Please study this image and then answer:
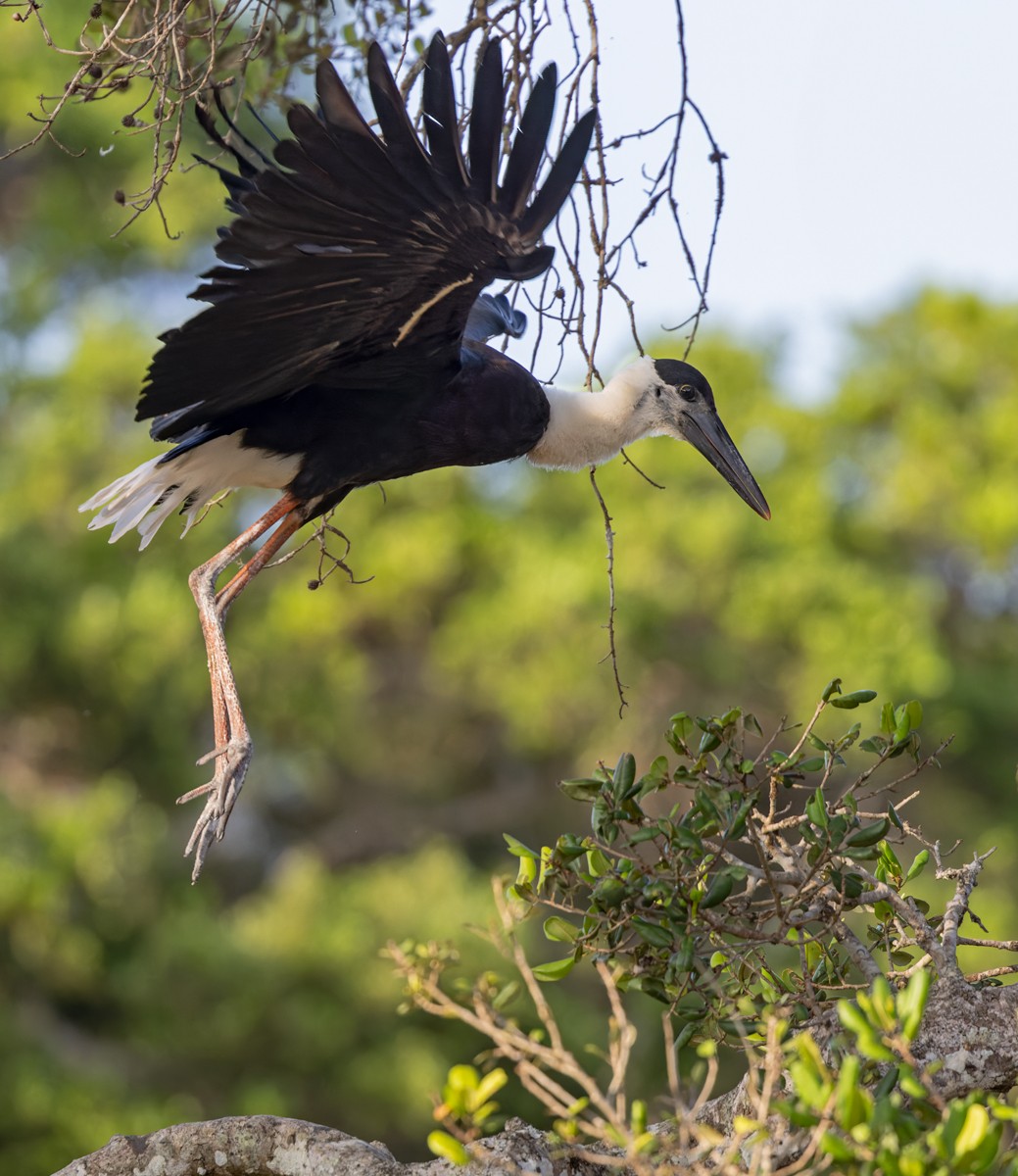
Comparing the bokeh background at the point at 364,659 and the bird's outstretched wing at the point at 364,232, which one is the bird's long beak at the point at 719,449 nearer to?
the bird's outstretched wing at the point at 364,232

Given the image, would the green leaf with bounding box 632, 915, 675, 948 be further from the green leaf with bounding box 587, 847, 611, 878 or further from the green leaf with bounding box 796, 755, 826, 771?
the green leaf with bounding box 796, 755, 826, 771

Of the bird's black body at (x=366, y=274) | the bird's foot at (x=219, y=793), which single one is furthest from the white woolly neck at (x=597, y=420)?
the bird's foot at (x=219, y=793)

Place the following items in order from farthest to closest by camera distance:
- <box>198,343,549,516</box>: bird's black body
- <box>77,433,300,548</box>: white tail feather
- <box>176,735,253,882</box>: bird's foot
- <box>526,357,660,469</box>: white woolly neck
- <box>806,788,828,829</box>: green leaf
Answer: <box>526,357,660,469</box>: white woolly neck < <box>77,433,300,548</box>: white tail feather < <box>198,343,549,516</box>: bird's black body < <box>176,735,253,882</box>: bird's foot < <box>806,788,828,829</box>: green leaf

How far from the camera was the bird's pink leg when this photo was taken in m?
2.72

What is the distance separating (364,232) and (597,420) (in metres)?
1.00

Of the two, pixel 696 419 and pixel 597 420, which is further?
pixel 696 419

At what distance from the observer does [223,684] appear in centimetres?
304

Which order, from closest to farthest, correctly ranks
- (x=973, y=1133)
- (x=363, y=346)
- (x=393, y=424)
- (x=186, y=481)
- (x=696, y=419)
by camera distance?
1. (x=973, y=1133)
2. (x=363, y=346)
3. (x=393, y=424)
4. (x=186, y=481)
5. (x=696, y=419)

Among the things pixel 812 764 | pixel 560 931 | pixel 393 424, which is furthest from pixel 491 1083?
pixel 393 424

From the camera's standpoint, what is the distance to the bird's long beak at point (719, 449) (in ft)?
12.2

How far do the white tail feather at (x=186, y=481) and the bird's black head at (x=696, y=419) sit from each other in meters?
0.89

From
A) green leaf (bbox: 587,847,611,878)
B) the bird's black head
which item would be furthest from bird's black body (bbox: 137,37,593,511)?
green leaf (bbox: 587,847,611,878)

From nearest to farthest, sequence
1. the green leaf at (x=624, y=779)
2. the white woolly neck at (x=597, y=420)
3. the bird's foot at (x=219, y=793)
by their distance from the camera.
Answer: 1. the green leaf at (x=624, y=779)
2. the bird's foot at (x=219, y=793)
3. the white woolly neck at (x=597, y=420)

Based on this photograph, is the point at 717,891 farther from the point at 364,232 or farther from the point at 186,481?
the point at 186,481
